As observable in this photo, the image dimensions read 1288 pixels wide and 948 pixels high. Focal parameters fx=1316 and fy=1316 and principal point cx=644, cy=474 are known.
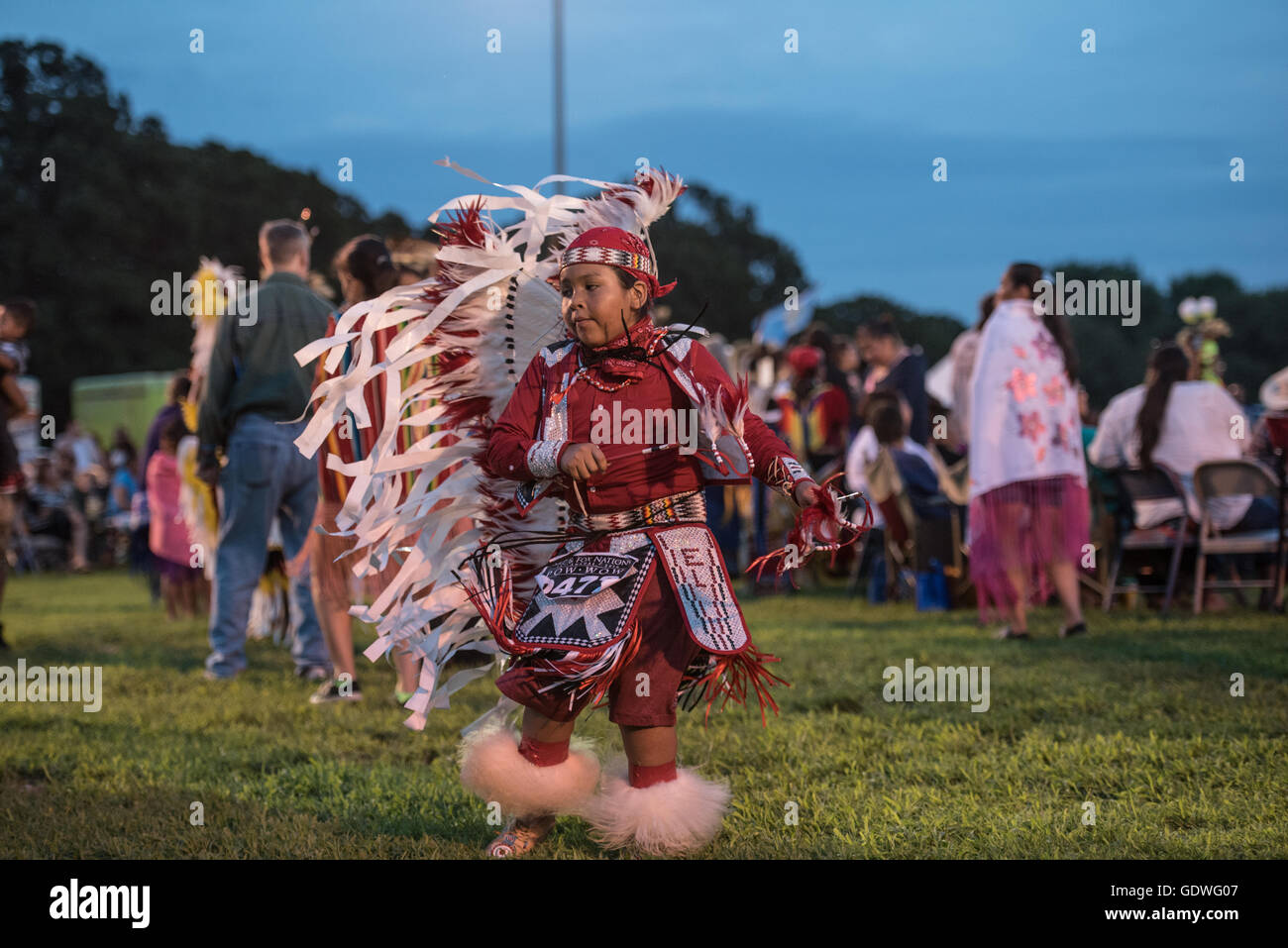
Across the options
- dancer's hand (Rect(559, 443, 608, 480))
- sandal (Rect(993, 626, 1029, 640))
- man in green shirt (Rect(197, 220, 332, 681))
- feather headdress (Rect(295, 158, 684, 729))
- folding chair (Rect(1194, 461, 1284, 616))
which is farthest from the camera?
folding chair (Rect(1194, 461, 1284, 616))

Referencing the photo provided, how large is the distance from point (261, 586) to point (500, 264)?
5.47 metres

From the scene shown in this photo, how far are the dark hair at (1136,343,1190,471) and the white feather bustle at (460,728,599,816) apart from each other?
245 inches

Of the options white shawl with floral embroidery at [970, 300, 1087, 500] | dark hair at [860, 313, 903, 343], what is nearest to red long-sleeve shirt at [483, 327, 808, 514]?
white shawl with floral embroidery at [970, 300, 1087, 500]

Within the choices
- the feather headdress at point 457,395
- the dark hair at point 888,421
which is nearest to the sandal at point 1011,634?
the dark hair at point 888,421

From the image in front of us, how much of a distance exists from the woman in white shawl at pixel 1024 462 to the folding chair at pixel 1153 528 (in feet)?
4.47

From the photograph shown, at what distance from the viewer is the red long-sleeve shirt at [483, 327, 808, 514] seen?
3.53m

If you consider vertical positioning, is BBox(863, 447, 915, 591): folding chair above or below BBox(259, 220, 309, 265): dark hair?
below

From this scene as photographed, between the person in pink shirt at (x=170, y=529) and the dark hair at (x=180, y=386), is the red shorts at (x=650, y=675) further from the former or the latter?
the dark hair at (x=180, y=386)

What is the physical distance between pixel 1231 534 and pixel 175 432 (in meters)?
7.72

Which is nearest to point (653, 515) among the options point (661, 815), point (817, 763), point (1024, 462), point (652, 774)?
point (652, 774)

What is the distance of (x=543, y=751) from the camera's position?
3594 millimetres

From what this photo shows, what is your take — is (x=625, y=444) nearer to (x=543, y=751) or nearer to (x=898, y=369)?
(x=543, y=751)

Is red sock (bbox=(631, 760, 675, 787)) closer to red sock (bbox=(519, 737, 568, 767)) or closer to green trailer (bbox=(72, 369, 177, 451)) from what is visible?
red sock (bbox=(519, 737, 568, 767))
